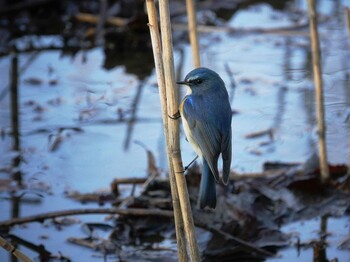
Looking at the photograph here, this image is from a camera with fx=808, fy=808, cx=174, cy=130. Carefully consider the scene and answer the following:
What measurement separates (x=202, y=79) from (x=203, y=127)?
0.82 ft

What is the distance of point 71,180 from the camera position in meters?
5.79

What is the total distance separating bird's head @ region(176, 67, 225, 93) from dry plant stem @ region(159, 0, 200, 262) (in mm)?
438

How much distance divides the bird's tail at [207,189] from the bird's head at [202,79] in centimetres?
38

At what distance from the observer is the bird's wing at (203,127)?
400 cm

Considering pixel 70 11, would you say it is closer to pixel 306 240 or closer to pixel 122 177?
pixel 122 177

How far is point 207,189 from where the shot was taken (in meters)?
4.08

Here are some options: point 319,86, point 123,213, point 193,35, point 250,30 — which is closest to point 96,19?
point 250,30

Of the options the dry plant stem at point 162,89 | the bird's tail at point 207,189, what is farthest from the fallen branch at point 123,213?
the dry plant stem at point 162,89

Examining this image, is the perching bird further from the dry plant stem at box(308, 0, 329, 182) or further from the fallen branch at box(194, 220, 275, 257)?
the dry plant stem at box(308, 0, 329, 182)

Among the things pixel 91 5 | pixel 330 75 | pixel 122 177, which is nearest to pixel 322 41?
pixel 330 75

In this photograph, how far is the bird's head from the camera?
407 cm

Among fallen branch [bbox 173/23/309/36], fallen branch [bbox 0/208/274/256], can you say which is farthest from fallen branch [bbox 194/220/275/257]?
fallen branch [bbox 173/23/309/36]

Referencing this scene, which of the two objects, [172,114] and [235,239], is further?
[235,239]

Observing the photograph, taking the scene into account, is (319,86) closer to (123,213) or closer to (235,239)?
(235,239)
